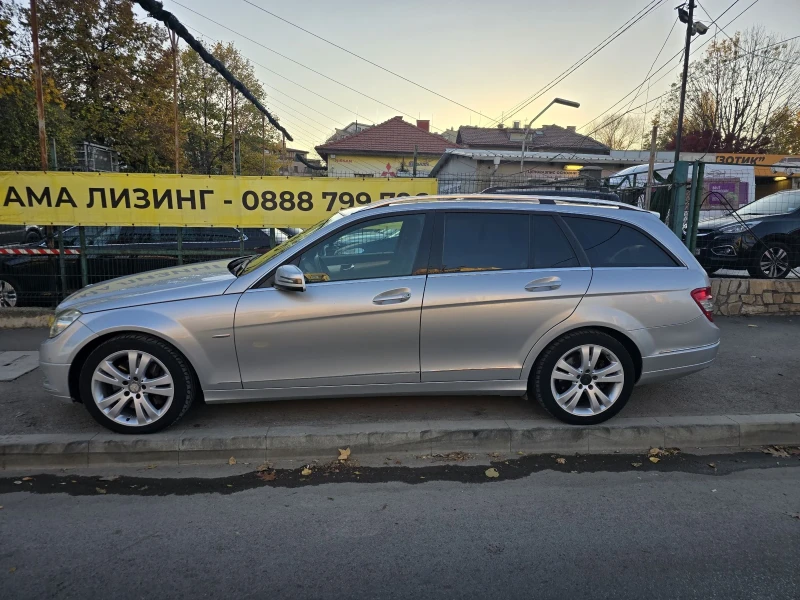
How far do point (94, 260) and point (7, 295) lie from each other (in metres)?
1.38

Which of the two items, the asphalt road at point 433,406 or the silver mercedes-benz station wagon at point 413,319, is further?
the asphalt road at point 433,406

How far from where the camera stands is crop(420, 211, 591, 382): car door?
386 cm

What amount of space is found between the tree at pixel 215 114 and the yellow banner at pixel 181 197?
86.7 feet

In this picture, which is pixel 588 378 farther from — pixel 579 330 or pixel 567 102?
pixel 567 102

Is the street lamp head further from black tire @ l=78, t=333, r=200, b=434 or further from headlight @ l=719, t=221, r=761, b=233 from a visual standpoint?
black tire @ l=78, t=333, r=200, b=434

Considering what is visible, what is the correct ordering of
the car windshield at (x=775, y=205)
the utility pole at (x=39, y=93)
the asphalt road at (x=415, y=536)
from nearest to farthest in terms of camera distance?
the asphalt road at (x=415, y=536) < the utility pole at (x=39, y=93) < the car windshield at (x=775, y=205)

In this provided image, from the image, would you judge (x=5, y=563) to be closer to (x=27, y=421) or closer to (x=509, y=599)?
(x=27, y=421)

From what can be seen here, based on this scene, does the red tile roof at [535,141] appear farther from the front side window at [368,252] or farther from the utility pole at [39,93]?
the front side window at [368,252]

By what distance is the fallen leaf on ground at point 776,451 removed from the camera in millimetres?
3928

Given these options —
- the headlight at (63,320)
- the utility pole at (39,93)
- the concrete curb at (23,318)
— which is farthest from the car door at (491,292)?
the utility pole at (39,93)

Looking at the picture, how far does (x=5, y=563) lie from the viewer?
8.66 feet

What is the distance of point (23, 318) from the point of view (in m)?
7.10

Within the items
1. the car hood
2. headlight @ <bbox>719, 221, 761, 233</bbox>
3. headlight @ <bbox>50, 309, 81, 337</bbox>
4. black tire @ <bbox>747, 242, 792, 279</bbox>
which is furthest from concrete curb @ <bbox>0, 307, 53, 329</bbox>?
black tire @ <bbox>747, 242, 792, 279</bbox>

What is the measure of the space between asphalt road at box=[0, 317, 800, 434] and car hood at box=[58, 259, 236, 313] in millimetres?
→ 953
